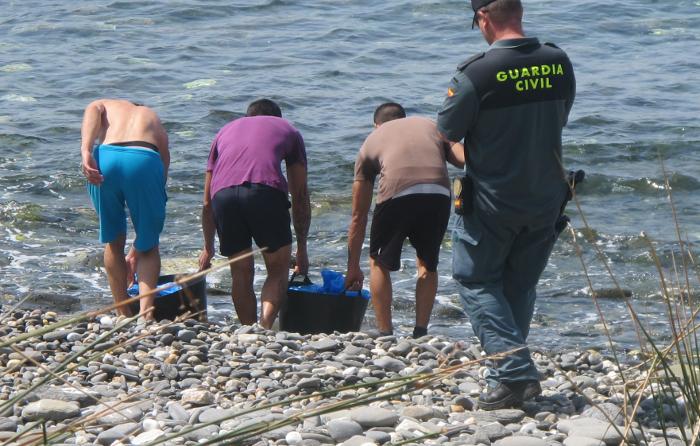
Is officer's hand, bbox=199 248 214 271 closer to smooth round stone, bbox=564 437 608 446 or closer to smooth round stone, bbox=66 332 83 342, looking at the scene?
smooth round stone, bbox=66 332 83 342

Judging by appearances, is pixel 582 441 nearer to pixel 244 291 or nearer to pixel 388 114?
pixel 388 114

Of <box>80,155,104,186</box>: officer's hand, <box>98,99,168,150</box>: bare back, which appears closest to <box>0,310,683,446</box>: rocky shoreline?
<box>80,155,104,186</box>: officer's hand

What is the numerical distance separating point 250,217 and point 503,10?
272 centimetres

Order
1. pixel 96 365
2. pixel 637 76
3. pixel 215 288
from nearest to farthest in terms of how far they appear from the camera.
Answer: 1. pixel 96 365
2. pixel 215 288
3. pixel 637 76

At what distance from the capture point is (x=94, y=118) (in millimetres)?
7383

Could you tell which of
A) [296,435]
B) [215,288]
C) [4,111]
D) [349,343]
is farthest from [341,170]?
[296,435]

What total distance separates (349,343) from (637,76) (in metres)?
12.2

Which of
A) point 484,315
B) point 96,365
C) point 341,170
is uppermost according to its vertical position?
point 484,315

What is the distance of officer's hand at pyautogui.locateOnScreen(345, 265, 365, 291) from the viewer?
7.48 metres

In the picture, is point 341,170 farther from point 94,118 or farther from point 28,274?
point 94,118

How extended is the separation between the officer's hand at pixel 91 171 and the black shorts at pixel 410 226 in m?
1.70

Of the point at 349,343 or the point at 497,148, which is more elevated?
the point at 497,148

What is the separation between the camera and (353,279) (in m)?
7.52

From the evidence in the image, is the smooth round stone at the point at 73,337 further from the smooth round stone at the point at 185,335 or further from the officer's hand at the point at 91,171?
the officer's hand at the point at 91,171
